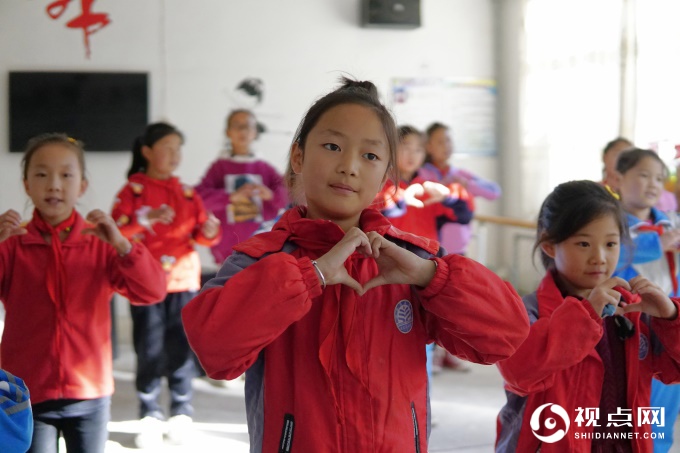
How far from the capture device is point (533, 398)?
1.72 metres

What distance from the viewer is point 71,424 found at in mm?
2086

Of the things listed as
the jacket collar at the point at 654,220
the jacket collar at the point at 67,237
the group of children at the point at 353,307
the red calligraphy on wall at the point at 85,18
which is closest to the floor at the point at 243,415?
the jacket collar at the point at 654,220

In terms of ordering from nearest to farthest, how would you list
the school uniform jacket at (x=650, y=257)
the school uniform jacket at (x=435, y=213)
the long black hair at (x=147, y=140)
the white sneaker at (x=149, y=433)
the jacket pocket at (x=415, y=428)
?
the jacket pocket at (x=415, y=428) < the school uniform jacket at (x=650, y=257) < the white sneaker at (x=149, y=433) < the long black hair at (x=147, y=140) < the school uniform jacket at (x=435, y=213)

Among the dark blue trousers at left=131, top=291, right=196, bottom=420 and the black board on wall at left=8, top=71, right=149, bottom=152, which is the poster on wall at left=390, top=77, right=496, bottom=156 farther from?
the dark blue trousers at left=131, top=291, right=196, bottom=420

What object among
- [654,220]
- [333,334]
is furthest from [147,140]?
[333,334]

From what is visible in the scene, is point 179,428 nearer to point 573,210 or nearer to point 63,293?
point 63,293

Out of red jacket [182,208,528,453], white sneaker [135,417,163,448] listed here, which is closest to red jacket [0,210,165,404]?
red jacket [182,208,528,453]

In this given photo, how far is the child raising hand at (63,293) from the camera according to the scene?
2.06 meters

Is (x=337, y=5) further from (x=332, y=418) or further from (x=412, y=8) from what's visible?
(x=332, y=418)

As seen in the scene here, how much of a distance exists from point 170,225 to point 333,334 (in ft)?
7.59

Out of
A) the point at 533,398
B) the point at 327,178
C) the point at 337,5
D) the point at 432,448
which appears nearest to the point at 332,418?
the point at 327,178

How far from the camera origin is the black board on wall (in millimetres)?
5496

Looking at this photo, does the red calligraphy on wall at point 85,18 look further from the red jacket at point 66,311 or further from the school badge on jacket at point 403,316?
the school badge on jacket at point 403,316

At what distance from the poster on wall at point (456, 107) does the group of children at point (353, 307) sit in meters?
3.47
